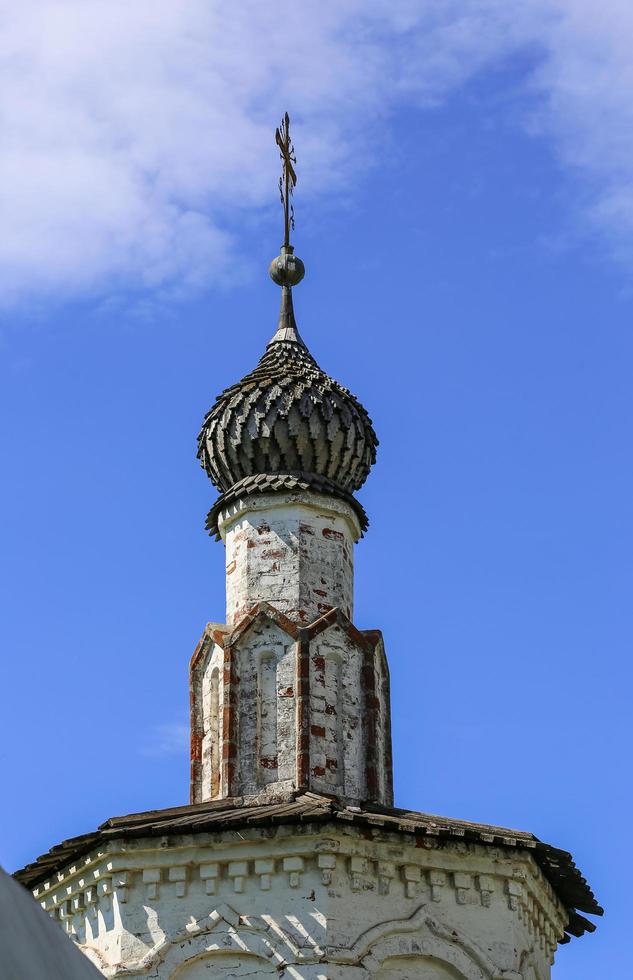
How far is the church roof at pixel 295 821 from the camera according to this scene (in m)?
12.1

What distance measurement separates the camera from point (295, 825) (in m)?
12.1

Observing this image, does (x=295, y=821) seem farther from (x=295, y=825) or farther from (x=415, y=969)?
(x=415, y=969)

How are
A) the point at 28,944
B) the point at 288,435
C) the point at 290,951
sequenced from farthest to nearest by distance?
the point at 288,435, the point at 290,951, the point at 28,944

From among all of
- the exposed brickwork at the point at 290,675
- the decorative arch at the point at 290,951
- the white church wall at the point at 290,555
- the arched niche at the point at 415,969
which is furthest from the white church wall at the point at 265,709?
the arched niche at the point at 415,969

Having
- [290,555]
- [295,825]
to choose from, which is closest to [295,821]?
[295,825]

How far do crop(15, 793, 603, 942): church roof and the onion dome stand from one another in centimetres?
339

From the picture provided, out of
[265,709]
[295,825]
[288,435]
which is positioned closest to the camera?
[295,825]

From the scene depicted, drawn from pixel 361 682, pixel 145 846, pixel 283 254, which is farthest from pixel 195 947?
pixel 283 254

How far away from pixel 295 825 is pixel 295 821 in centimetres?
4

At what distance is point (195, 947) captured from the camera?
39.3 feet

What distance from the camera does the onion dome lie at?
14977mm

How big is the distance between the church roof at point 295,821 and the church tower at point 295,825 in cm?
2

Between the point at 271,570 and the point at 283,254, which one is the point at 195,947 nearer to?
the point at 271,570

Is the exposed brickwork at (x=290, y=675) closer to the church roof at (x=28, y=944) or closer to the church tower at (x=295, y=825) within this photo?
the church tower at (x=295, y=825)
